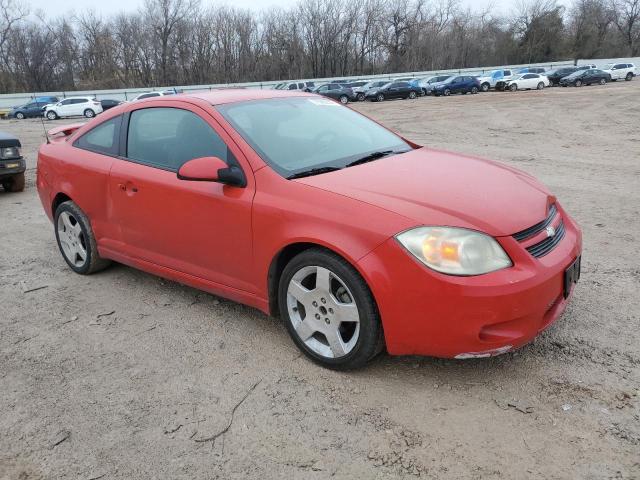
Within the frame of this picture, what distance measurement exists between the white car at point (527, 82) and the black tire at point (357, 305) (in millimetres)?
39997

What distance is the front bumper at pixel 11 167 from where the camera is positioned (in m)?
8.40

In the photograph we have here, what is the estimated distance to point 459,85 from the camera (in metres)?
38.9

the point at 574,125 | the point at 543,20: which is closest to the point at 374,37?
the point at 543,20

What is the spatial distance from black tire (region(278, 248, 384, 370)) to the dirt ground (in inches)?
3.8

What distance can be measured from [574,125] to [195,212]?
593 inches

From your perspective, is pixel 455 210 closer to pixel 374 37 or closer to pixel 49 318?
pixel 49 318

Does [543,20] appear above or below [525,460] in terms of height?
above

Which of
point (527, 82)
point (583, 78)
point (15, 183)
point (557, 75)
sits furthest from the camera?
point (557, 75)

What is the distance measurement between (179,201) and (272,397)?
1480 millimetres

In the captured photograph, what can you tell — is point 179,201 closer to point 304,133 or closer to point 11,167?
point 304,133

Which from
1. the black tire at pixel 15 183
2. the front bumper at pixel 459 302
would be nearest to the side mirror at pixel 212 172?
the front bumper at pixel 459 302

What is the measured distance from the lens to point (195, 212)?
346 cm

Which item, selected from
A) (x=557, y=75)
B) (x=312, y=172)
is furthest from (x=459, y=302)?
(x=557, y=75)

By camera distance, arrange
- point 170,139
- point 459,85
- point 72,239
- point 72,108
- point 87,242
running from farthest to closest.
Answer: point 459,85, point 72,108, point 72,239, point 87,242, point 170,139
